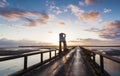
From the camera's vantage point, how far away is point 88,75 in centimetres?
827

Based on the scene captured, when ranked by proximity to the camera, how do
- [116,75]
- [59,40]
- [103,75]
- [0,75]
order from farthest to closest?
[59,40] → [116,75] → [0,75] → [103,75]

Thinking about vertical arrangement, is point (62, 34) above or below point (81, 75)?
above

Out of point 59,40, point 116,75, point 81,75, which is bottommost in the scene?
point 116,75

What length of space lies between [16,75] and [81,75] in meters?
3.47

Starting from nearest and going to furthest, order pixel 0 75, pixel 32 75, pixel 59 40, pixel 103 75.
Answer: pixel 103 75 < pixel 32 75 < pixel 0 75 < pixel 59 40

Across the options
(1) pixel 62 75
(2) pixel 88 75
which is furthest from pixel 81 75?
(1) pixel 62 75

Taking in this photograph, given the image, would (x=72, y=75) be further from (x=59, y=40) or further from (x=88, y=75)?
(x=59, y=40)

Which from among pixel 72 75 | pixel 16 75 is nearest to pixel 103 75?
pixel 72 75

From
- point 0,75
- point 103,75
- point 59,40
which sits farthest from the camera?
point 59,40

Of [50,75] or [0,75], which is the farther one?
[0,75]

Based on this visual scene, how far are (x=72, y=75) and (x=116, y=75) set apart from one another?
9909 mm

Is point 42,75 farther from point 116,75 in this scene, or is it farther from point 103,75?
point 116,75

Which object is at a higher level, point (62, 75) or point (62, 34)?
point (62, 34)

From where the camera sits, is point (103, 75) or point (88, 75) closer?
point (103, 75)
